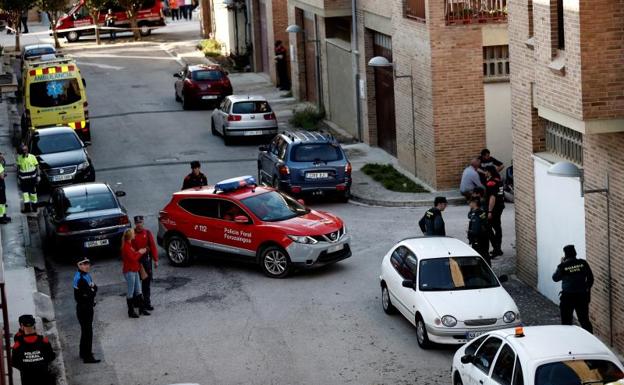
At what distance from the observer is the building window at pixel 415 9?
2931 centimetres

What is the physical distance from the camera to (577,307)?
18.0 metres

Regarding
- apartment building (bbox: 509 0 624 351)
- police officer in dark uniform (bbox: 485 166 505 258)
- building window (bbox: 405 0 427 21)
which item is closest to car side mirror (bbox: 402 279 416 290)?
apartment building (bbox: 509 0 624 351)

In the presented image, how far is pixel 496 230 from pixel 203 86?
70.6ft

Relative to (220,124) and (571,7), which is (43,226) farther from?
(571,7)

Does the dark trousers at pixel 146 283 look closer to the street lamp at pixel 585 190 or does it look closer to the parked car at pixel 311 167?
the street lamp at pixel 585 190

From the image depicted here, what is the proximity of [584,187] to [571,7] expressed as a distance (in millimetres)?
3246

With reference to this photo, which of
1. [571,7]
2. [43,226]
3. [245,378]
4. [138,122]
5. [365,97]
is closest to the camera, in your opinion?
[571,7]

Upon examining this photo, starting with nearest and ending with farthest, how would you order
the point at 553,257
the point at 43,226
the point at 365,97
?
the point at 553,257 < the point at 43,226 < the point at 365,97

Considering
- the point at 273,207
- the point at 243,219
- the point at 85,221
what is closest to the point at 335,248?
the point at 273,207

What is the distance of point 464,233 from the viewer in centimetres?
2533

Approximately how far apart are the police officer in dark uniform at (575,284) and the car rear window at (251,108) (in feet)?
64.2

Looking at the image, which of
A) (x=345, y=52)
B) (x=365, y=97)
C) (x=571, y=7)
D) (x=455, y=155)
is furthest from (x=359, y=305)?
(x=345, y=52)

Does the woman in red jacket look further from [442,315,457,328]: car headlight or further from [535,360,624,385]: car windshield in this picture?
[535,360,624,385]: car windshield

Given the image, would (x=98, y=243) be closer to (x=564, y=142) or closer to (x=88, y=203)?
(x=88, y=203)
